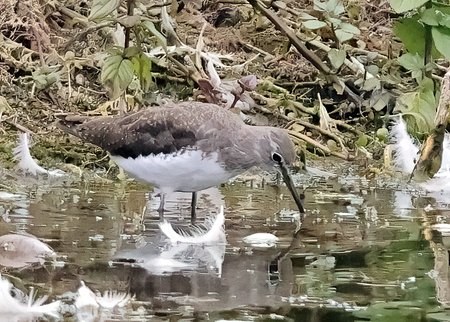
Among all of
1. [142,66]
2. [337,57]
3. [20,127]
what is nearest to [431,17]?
[337,57]

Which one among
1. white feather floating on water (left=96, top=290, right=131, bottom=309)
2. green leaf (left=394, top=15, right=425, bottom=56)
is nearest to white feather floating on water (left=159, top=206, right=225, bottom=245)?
white feather floating on water (left=96, top=290, right=131, bottom=309)

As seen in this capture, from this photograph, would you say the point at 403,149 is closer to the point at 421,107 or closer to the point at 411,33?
the point at 421,107

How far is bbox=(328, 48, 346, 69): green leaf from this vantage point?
28.4ft

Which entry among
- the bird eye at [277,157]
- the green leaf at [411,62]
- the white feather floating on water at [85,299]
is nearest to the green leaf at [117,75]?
the bird eye at [277,157]

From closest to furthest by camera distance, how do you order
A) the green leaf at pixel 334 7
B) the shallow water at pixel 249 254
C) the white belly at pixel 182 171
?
the shallow water at pixel 249 254
the white belly at pixel 182 171
the green leaf at pixel 334 7

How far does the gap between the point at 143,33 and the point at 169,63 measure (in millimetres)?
865

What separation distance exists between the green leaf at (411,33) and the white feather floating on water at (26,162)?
2643 millimetres

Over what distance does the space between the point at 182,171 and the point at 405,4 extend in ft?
7.05

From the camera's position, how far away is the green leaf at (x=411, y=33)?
7.96m

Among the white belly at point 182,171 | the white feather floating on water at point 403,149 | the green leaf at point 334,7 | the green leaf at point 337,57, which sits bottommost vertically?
the white belly at point 182,171

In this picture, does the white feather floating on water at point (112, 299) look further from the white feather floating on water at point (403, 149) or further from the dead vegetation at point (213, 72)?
the white feather floating on water at point (403, 149)

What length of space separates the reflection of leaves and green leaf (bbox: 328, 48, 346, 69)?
750 millimetres

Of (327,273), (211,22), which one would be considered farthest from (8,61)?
(327,273)

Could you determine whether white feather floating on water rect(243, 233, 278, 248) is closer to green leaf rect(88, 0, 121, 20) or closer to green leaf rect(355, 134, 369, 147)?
green leaf rect(88, 0, 121, 20)
